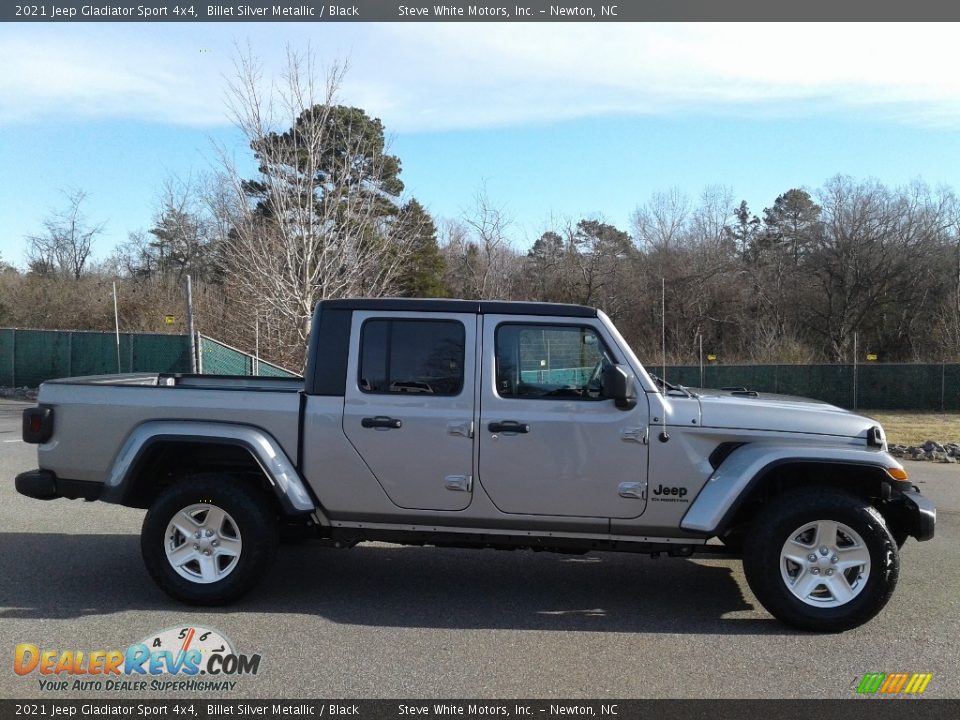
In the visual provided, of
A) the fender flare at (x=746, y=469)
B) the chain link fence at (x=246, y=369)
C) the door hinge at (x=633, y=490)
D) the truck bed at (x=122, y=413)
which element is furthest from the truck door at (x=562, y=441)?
the chain link fence at (x=246, y=369)

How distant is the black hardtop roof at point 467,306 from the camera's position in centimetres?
556

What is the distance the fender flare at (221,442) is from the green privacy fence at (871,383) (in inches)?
1013

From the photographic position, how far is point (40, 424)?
18.7ft

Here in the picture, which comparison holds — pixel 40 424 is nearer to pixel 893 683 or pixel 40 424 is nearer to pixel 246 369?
pixel 893 683

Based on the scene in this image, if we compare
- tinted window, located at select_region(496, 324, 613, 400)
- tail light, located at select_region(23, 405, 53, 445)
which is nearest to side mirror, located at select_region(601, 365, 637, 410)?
tinted window, located at select_region(496, 324, 613, 400)

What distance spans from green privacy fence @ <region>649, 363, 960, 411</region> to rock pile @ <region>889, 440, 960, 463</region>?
14.8m

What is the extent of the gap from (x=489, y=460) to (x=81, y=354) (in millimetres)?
23924

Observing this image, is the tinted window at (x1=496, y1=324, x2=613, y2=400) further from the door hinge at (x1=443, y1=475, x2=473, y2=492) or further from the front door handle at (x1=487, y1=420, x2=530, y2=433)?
the door hinge at (x1=443, y1=475, x2=473, y2=492)

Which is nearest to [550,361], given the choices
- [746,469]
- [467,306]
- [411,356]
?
[467,306]

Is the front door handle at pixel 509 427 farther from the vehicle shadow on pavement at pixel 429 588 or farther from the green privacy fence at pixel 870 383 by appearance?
the green privacy fence at pixel 870 383

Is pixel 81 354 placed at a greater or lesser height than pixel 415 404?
greater
